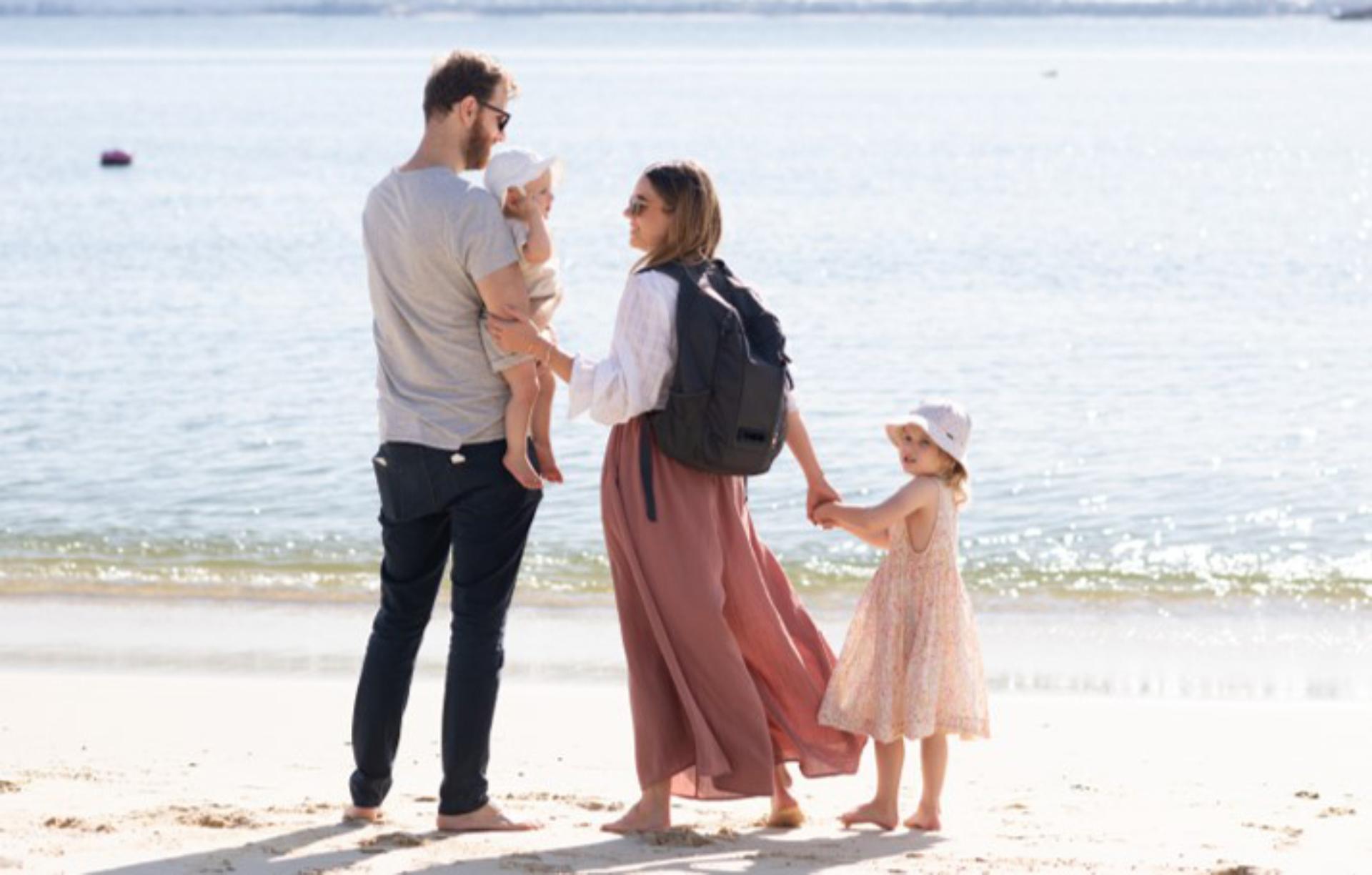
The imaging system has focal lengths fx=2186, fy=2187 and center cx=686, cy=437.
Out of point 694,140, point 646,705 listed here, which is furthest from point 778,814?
point 694,140

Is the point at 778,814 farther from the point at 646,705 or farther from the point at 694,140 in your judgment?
the point at 694,140

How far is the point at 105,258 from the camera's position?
88.4 ft

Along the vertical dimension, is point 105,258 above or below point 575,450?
above

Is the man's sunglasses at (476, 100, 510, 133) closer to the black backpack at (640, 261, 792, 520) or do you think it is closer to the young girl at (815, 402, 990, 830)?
the black backpack at (640, 261, 792, 520)

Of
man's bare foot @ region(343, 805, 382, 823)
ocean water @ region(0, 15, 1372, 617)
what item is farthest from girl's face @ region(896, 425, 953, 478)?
ocean water @ region(0, 15, 1372, 617)

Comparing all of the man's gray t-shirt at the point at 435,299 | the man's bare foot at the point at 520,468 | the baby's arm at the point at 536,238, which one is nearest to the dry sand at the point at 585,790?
the man's bare foot at the point at 520,468

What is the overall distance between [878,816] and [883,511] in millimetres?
770

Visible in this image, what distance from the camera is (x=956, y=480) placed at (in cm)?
539

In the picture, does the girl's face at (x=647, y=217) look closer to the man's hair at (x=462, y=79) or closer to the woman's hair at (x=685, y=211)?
the woman's hair at (x=685, y=211)

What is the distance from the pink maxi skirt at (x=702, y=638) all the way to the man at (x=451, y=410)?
0.26 m

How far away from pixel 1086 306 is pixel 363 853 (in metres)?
18.4

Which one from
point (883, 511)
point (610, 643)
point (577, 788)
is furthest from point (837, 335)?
point (883, 511)

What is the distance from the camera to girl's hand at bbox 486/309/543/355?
4867 millimetres

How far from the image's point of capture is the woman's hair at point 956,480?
536cm
